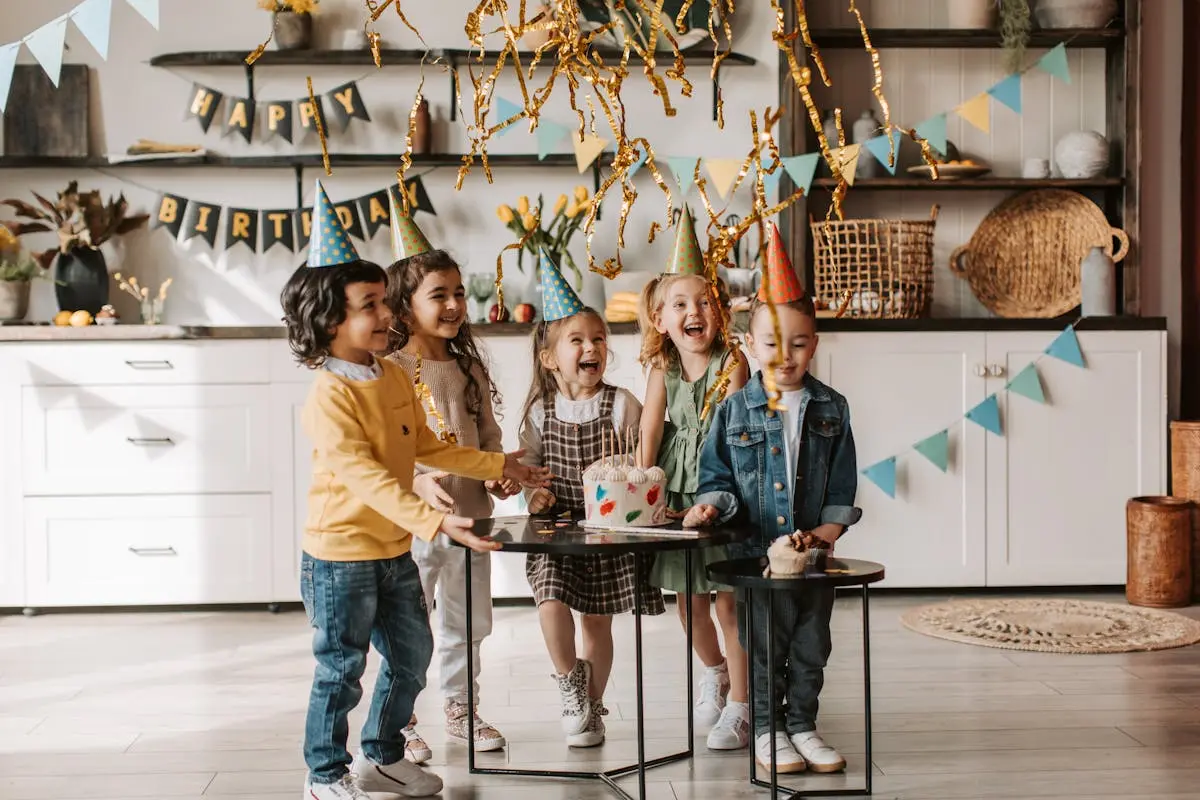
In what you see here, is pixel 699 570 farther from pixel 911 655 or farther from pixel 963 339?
pixel 963 339

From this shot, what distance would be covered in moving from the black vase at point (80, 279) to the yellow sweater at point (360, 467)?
224cm

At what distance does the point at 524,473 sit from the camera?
215 centimetres

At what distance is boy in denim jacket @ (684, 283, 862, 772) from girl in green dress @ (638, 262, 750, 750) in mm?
131

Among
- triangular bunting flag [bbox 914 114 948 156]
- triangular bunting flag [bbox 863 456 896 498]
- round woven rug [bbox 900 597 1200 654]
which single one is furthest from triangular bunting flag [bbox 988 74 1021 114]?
round woven rug [bbox 900 597 1200 654]

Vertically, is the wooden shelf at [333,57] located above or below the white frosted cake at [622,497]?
above

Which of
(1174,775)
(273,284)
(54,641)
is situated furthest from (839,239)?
(54,641)

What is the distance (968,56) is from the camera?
162 inches

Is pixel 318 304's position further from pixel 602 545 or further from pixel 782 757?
pixel 782 757

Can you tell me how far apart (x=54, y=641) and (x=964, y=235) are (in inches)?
118

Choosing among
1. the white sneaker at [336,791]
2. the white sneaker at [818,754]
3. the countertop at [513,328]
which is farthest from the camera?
the countertop at [513,328]

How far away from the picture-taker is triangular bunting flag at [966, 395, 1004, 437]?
143 inches

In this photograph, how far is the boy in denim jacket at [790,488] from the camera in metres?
2.13

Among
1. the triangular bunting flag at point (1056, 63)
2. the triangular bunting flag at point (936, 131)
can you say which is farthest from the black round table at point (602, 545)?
the triangular bunting flag at point (1056, 63)

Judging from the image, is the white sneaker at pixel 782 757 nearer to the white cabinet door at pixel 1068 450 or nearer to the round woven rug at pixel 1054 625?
the round woven rug at pixel 1054 625
